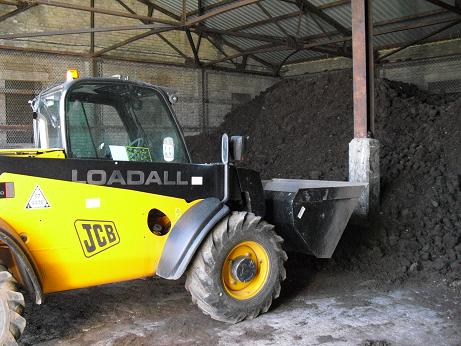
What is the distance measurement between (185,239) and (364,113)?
3395mm

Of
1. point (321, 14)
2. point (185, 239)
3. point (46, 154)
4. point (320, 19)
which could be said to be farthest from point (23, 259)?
point (320, 19)

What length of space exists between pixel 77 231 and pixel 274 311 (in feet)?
6.64

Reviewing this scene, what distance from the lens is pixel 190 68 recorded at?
1523 centimetres

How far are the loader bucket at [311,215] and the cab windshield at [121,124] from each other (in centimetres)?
110

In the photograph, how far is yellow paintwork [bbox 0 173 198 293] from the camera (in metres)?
3.33

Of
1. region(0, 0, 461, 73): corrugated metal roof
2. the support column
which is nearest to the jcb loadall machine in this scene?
the support column

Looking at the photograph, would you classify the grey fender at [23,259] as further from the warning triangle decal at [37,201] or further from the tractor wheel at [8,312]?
the warning triangle decal at [37,201]

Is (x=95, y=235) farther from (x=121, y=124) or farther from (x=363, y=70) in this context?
(x=363, y=70)

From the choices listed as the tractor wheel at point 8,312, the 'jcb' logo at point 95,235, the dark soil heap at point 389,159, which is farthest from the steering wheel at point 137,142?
the dark soil heap at point 389,159

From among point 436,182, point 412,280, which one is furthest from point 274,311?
point 436,182

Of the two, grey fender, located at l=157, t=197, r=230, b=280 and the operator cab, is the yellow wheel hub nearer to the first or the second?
grey fender, located at l=157, t=197, r=230, b=280

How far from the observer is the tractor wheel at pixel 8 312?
125 inches

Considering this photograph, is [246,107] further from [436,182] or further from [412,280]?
[412,280]

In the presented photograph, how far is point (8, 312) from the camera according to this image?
10.5 feet
